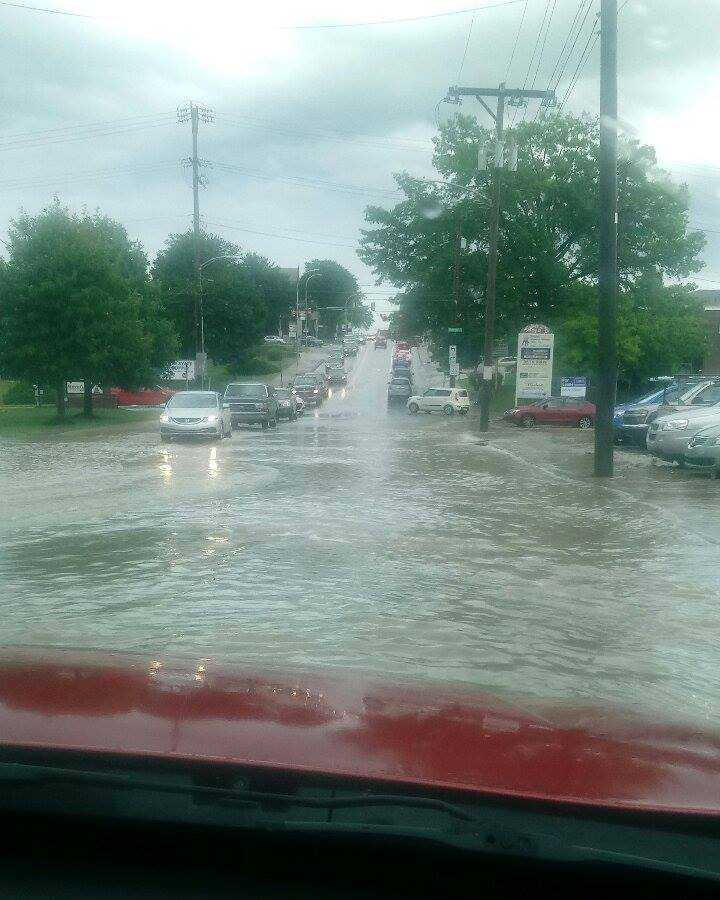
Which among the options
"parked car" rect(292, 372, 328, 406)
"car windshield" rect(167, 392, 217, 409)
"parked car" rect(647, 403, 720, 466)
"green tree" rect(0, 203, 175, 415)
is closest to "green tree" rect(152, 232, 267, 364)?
"parked car" rect(292, 372, 328, 406)

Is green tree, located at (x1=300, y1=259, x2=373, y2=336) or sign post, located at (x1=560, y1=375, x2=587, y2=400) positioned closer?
sign post, located at (x1=560, y1=375, x2=587, y2=400)

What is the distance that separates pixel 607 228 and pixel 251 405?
23.6 metres

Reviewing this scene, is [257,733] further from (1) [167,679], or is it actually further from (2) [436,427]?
(2) [436,427]

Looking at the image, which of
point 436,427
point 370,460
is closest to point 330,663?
point 370,460

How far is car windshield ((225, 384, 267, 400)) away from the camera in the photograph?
137 ft

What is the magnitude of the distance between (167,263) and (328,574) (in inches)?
3770

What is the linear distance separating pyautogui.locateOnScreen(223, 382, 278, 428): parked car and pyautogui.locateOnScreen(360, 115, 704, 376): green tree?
20.4 metres

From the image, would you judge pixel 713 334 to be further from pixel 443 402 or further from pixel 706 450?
pixel 706 450

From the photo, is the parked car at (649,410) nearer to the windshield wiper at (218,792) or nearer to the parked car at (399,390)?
the windshield wiper at (218,792)

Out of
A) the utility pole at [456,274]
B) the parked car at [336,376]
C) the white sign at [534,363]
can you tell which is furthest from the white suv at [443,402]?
the parked car at [336,376]

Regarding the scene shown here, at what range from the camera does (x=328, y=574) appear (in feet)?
31.6

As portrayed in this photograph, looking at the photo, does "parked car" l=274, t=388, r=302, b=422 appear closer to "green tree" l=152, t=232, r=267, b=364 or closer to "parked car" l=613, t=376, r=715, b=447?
"parked car" l=613, t=376, r=715, b=447

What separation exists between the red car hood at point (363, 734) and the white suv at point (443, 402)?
2057 inches

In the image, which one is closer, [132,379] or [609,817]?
[609,817]
